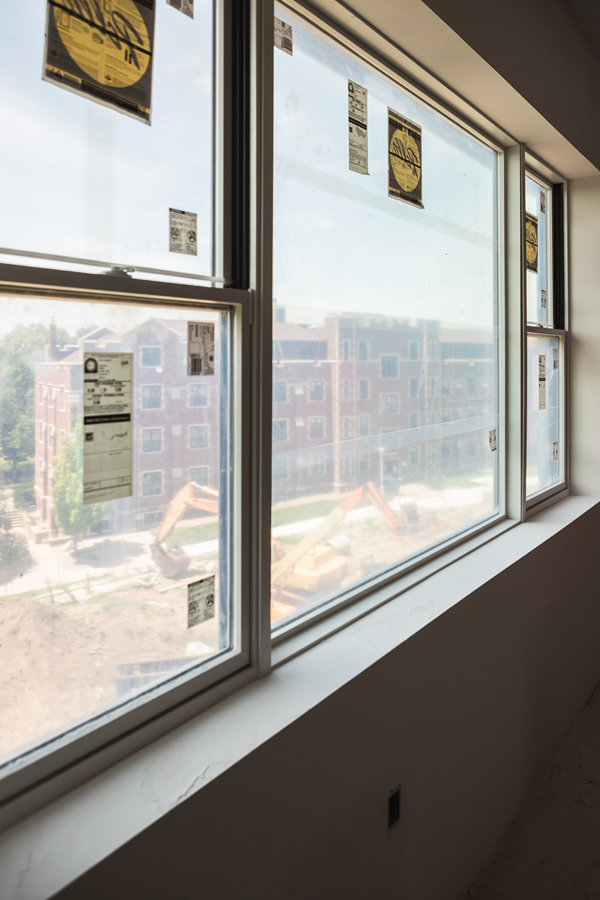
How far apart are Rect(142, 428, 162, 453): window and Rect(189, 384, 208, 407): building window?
3.7 inches

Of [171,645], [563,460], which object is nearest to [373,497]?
[171,645]

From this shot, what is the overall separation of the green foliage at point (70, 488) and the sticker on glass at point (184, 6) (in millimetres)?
771

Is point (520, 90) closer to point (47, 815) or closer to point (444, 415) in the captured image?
point (444, 415)

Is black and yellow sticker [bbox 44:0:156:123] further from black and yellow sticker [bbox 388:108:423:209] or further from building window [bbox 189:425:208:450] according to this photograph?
black and yellow sticker [bbox 388:108:423:209]

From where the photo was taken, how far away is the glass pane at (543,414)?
296 centimetres

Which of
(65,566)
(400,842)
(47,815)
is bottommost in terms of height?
(400,842)

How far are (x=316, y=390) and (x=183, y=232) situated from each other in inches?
22.0

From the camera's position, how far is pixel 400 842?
1509 millimetres

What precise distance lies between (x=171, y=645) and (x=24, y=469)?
44 centimetres

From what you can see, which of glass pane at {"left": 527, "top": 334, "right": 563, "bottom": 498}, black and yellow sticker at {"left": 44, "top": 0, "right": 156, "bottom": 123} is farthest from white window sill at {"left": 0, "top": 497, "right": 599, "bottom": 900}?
glass pane at {"left": 527, "top": 334, "right": 563, "bottom": 498}

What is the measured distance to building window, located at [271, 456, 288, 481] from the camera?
1.41 meters

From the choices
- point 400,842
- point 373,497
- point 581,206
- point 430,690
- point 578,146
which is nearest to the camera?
point 400,842

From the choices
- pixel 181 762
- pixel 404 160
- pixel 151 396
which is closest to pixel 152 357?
pixel 151 396

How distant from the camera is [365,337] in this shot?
1737 mm
